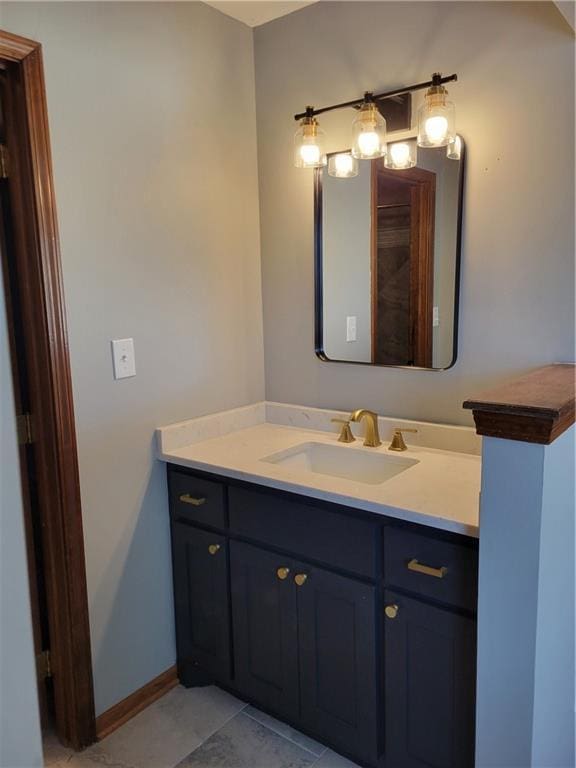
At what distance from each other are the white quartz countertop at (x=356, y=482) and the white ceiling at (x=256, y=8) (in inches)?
58.9

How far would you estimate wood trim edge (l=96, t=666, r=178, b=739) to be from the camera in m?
1.92

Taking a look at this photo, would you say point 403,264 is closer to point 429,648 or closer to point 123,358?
Answer: point 123,358

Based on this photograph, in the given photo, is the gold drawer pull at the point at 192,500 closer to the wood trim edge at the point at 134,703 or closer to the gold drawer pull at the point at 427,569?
the wood trim edge at the point at 134,703

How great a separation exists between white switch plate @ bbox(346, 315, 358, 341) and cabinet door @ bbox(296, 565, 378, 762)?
0.86 meters

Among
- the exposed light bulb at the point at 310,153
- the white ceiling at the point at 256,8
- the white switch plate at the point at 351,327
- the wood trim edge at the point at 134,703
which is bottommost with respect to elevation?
the wood trim edge at the point at 134,703

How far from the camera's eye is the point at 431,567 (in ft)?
4.67

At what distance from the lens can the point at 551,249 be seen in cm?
167

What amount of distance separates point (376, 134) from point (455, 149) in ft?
0.82

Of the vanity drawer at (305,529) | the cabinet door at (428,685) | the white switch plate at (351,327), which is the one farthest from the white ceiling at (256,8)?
the cabinet door at (428,685)

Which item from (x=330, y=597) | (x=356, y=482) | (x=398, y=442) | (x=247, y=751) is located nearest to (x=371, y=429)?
(x=398, y=442)

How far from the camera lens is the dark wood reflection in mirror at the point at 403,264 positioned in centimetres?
190

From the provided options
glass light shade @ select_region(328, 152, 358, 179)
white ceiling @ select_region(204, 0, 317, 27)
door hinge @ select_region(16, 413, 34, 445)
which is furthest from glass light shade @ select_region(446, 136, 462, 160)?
door hinge @ select_region(16, 413, 34, 445)

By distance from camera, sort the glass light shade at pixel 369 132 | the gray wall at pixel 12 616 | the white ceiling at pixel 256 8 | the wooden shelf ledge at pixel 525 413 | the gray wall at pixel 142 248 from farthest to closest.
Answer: the white ceiling at pixel 256 8, the glass light shade at pixel 369 132, the gray wall at pixel 142 248, the wooden shelf ledge at pixel 525 413, the gray wall at pixel 12 616

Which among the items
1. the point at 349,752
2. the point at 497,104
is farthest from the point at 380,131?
the point at 349,752
